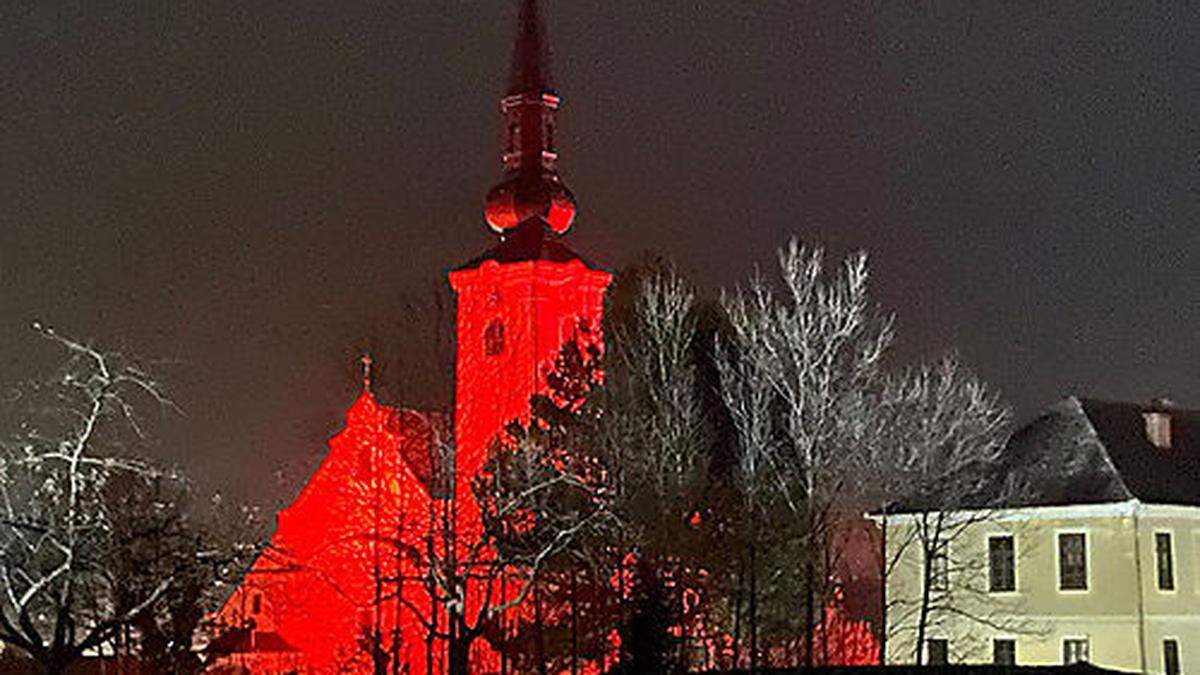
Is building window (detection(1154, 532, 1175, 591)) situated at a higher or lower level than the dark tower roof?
lower

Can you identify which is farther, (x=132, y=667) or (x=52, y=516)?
(x=132, y=667)

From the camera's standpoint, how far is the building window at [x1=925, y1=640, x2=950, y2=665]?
4644cm

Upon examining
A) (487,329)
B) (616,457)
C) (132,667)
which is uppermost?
(487,329)

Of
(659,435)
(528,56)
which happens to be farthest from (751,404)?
(528,56)

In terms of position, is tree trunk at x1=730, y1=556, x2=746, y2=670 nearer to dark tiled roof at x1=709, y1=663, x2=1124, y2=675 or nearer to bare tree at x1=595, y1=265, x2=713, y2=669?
bare tree at x1=595, y1=265, x2=713, y2=669

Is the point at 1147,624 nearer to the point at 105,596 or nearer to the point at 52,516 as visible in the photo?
the point at 105,596

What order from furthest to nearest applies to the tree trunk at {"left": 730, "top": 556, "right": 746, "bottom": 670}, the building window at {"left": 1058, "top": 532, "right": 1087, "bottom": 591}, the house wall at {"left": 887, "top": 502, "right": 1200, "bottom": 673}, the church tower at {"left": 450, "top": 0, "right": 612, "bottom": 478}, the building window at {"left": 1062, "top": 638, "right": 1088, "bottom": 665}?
the church tower at {"left": 450, "top": 0, "right": 612, "bottom": 478}
the building window at {"left": 1058, "top": 532, "right": 1087, "bottom": 591}
the building window at {"left": 1062, "top": 638, "right": 1088, "bottom": 665}
the house wall at {"left": 887, "top": 502, "right": 1200, "bottom": 673}
the tree trunk at {"left": 730, "top": 556, "right": 746, "bottom": 670}

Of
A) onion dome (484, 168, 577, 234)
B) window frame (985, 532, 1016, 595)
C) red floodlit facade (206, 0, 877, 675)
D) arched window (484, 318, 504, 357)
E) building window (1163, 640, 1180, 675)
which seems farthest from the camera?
onion dome (484, 168, 577, 234)

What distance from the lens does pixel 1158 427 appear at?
160 feet

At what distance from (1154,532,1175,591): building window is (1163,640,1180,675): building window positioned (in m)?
1.25

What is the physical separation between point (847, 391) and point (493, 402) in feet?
23.1

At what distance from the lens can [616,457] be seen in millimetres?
40000

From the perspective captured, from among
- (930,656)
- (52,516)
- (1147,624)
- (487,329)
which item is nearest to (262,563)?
(487,329)

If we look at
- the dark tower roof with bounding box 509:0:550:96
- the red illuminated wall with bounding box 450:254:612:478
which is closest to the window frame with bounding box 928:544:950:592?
the red illuminated wall with bounding box 450:254:612:478
